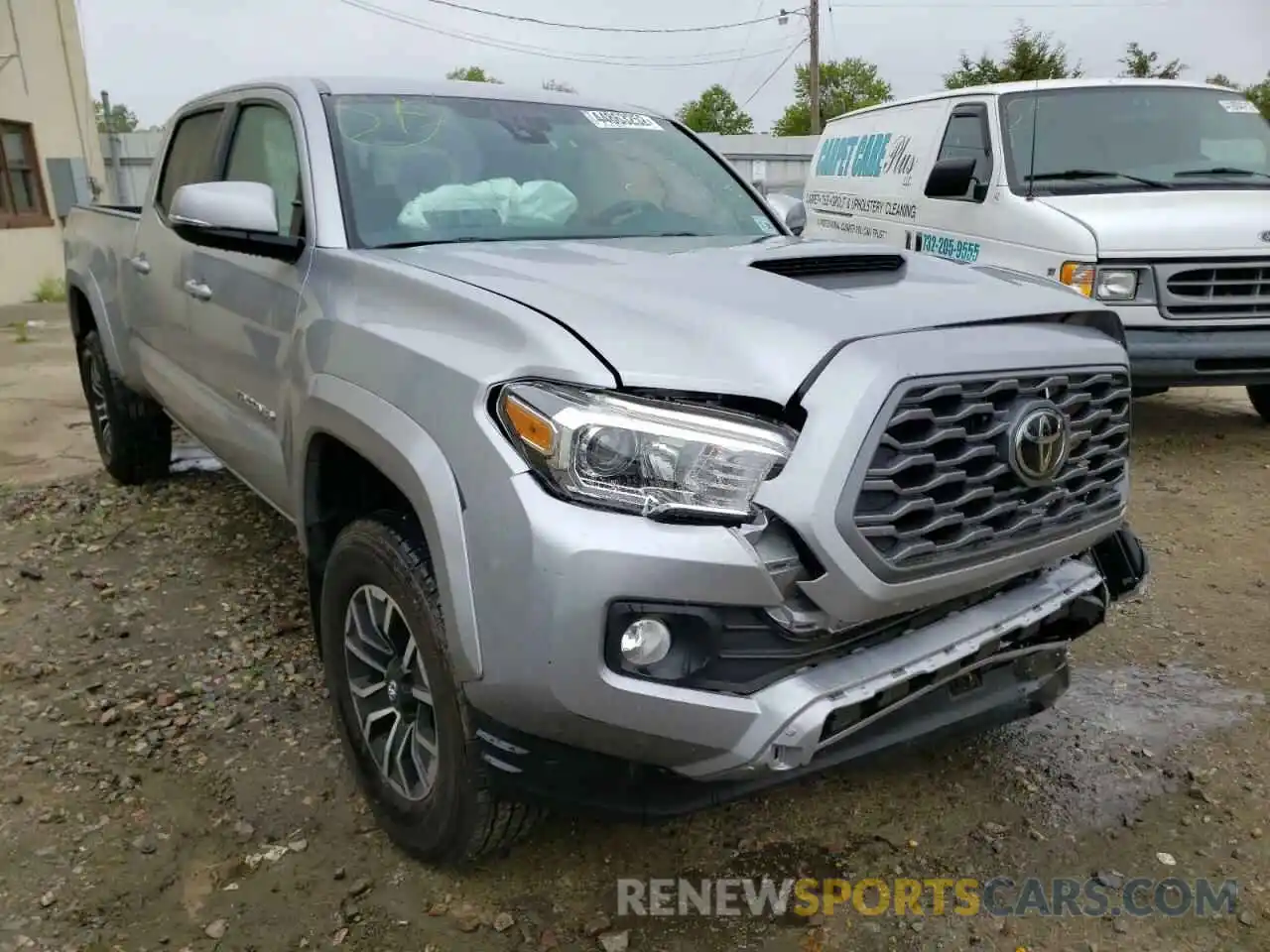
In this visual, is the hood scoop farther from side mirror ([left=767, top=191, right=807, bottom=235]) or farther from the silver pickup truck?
side mirror ([left=767, top=191, right=807, bottom=235])

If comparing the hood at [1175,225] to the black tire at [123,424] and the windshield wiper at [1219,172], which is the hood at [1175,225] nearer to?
the windshield wiper at [1219,172]

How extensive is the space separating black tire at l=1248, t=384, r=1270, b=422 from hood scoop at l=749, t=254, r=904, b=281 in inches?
206

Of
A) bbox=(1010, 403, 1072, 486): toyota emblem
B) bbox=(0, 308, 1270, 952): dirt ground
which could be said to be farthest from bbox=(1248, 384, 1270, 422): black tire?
bbox=(1010, 403, 1072, 486): toyota emblem

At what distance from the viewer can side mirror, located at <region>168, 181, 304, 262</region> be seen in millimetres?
2760

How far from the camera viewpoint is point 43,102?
14.3m

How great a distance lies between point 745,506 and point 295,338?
146 cm

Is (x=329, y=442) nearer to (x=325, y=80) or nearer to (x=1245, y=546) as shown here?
(x=325, y=80)

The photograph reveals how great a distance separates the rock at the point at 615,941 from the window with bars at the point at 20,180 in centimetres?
1435

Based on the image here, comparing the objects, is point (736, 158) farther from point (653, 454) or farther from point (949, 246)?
point (653, 454)

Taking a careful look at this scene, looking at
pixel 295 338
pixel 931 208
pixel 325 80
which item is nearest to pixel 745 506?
pixel 295 338

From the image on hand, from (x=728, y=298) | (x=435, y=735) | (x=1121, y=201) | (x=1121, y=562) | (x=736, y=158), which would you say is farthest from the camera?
(x=736, y=158)

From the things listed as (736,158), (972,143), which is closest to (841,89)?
(736,158)

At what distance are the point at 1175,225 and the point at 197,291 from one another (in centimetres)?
485

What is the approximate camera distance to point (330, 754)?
9.55 feet
